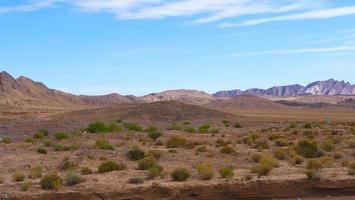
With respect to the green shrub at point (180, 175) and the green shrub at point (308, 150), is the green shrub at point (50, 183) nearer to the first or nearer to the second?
the green shrub at point (180, 175)

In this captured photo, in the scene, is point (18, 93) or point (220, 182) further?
point (18, 93)

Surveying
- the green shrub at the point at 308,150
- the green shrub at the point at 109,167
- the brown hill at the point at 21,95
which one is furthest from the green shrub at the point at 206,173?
the brown hill at the point at 21,95

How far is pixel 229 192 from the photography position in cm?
2359

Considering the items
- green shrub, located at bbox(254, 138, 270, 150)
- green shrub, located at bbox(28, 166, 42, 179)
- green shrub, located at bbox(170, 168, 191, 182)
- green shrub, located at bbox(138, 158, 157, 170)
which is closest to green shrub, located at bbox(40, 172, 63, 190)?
green shrub, located at bbox(28, 166, 42, 179)

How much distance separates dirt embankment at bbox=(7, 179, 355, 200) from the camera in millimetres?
22734

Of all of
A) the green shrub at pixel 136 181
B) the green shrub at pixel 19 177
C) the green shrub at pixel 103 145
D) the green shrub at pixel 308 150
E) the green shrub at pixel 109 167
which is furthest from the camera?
the green shrub at pixel 103 145

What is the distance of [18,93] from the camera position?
183375 mm

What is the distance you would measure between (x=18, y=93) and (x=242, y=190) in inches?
6583

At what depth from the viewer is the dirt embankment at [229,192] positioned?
2273 cm

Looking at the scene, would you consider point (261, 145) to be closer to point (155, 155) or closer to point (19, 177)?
point (155, 155)

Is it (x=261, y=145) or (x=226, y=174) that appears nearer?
(x=226, y=174)

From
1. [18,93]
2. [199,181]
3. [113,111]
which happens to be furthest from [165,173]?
[18,93]

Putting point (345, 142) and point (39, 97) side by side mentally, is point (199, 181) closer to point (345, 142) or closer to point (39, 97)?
point (345, 142)

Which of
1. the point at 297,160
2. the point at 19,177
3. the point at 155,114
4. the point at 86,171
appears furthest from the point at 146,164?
the point at 155,114
